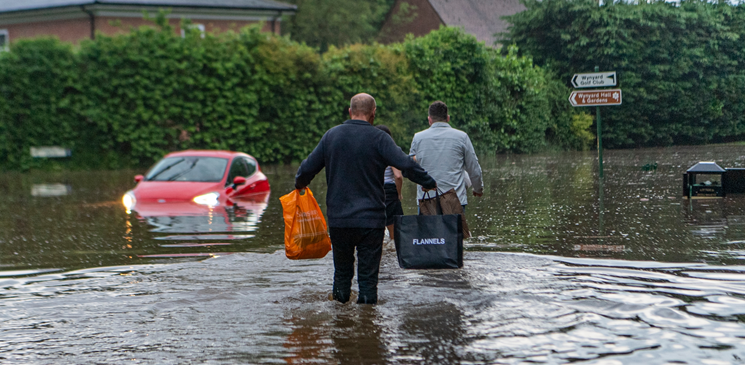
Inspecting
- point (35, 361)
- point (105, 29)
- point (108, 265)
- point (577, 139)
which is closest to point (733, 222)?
point (108, 265)

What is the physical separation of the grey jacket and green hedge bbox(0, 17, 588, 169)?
60.2 ft

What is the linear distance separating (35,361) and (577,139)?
3339 centimetres

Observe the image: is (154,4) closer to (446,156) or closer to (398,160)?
(446,156)

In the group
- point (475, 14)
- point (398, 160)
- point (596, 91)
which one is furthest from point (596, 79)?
point (475, 14)

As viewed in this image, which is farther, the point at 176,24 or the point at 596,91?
the point at 176,24

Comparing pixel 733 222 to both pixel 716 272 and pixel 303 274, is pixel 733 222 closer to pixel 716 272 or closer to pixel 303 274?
pixel 716 272

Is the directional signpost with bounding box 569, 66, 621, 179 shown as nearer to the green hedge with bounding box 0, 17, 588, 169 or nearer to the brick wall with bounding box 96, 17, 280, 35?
the green hedge with bounding box 0, 17, 588, 169

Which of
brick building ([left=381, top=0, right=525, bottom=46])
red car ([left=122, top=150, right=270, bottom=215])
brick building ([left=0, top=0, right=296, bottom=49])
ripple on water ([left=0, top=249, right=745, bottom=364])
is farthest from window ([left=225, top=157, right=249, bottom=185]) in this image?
brick building ([left=381, top=0, right=525, bottom=46])

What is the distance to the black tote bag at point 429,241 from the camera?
6.64 meters

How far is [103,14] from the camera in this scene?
36281mm

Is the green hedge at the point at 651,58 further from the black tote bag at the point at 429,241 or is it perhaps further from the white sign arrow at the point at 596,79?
the black tote bag at the point at 429,241

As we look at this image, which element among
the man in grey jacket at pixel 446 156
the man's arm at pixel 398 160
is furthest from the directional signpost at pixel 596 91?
the man's arm at pixel 398 160

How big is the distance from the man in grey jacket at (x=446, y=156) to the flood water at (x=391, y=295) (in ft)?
2.87

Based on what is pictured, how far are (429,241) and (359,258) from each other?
61cm
